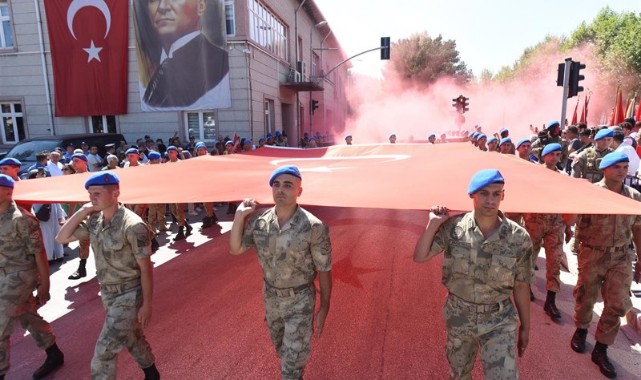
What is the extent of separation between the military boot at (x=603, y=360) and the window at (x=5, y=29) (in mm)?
23275

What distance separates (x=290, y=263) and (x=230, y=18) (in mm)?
16500

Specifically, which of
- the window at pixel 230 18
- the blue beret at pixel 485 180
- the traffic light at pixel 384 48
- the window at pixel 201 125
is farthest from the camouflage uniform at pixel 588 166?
the traffic light at pixel 384 48

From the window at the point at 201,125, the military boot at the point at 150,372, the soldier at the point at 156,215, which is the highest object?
the window at the point at 201,125

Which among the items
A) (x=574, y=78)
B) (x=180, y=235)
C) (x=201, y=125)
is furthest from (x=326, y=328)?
(x=201, y=125)

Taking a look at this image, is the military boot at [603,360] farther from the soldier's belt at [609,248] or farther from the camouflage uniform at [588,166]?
the camouflage uniform at [588,166]

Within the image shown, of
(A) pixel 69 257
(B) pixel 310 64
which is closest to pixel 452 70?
(B) pixel 310 64

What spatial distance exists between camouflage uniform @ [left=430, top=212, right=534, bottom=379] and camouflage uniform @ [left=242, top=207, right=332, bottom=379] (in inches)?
35.4

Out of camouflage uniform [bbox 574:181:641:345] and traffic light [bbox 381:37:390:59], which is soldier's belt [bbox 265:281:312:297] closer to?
camouflage uniform [bbox 574:181:641:345]

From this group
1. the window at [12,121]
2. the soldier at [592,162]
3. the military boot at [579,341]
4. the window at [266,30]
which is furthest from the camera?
the window at [12,121]

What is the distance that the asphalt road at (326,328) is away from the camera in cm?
362

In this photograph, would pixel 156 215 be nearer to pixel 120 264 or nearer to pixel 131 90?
pixel 120 264

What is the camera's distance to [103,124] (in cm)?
1809

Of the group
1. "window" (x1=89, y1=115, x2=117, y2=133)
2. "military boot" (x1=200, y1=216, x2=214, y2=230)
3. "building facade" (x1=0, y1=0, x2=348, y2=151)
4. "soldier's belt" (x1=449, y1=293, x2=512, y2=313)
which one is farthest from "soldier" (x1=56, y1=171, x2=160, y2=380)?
"window" (x1=89, y1=115, x2=117, y2=133)

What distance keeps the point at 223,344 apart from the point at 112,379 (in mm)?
1216
